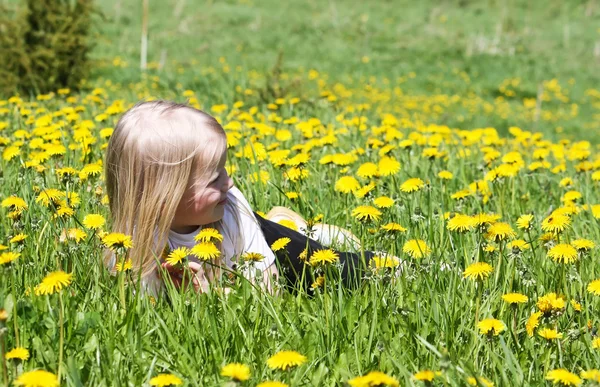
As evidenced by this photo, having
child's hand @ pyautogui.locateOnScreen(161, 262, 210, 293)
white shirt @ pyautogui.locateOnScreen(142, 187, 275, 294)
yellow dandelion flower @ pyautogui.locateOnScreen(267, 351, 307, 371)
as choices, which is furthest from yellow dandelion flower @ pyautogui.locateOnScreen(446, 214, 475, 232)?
yellow dandelion flower @ pyautogui.locateOnScreen(267, 351, 307, 371)

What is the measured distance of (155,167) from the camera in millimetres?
2340

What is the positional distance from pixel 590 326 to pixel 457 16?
1003 inches

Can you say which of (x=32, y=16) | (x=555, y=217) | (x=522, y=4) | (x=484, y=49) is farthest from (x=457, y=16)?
(x=555, y=217)

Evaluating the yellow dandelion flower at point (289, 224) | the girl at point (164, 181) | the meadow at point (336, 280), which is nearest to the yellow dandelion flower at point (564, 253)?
the meadow at point (336, 280)

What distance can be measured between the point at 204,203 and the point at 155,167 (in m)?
0.18

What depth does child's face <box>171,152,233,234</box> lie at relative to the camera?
2367 mm

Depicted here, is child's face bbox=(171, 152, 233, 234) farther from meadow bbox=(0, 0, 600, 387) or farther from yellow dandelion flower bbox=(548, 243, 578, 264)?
yellow dandelion flower bbox=(548, 243, 578, 264)

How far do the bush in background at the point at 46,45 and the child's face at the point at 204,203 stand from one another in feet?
18.9

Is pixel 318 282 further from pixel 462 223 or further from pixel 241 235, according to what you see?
pixel 241 235

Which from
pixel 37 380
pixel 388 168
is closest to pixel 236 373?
pixel 37 380

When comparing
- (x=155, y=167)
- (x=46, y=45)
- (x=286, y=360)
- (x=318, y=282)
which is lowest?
(x=46, y=45)

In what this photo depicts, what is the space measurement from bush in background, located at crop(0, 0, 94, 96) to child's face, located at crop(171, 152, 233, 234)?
5.77 m

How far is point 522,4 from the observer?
28.5 m

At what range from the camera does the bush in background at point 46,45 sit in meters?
7.76
